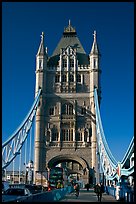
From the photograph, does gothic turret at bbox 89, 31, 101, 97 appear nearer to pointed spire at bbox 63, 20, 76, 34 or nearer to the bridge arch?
pointed spire at bbox 63, 20, 76, 34

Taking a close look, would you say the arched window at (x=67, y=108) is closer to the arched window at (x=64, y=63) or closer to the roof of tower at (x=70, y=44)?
the arched window at (x=64, y=63)

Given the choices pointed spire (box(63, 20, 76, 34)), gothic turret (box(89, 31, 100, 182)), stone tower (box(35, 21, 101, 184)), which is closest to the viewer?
gothic turret (box(89, 31, 100, 182))

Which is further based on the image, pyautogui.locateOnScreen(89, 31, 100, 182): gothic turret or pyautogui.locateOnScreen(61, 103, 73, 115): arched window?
pyautogui.locateOnScreen(61, 103, 73, 115): arched window

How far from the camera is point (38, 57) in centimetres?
6612

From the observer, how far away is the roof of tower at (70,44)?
221 feet

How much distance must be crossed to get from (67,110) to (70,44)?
1464 centimetres

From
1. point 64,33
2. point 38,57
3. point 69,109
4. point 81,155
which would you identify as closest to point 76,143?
point 81,155

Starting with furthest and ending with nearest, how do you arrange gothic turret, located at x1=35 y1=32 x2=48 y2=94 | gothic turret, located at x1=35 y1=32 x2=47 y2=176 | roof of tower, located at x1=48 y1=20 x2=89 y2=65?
1. roof of tower, located at x1=48 y1=20 x2=89 y2=65
2. gothic turret, located at x1=35 y1=32 x2=48 y2=94
3. gothic turret, located at x1=35 y1=32 x2=47 y2=176

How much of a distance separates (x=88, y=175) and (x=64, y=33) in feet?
96.0

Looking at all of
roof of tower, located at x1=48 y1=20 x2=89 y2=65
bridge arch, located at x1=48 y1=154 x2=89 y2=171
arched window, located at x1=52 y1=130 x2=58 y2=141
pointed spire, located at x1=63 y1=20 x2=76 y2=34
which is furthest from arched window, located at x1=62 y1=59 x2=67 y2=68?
bridge arch, located at x1=48 y1=154 x2=89 y2=171

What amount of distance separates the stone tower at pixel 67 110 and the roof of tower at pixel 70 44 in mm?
179

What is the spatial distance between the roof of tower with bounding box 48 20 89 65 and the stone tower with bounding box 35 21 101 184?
18 centimetres

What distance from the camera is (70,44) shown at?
70.1m

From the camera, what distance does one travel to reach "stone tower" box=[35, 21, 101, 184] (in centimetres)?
5899
